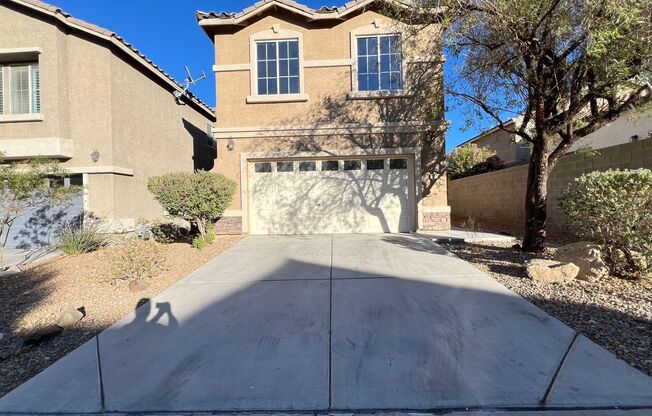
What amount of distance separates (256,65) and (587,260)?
9.71 metres

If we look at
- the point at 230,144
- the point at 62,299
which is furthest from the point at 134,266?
the point at 230,144

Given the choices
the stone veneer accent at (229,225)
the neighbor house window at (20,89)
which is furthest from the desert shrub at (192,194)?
the neighbor house window at (20,89)

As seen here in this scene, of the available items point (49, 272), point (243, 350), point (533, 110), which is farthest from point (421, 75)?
point (49, 272)

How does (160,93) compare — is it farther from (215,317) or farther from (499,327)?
(499,327)

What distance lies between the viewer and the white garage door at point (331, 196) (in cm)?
1150

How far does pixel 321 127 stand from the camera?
1123 cm

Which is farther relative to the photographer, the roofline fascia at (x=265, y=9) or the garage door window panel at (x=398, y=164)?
the garage door window panel at (x=398, y=164)

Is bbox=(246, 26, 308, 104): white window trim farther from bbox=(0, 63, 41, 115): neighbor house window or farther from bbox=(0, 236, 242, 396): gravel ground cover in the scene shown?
bbox=(0, 63, 41, 115): neighbor house window

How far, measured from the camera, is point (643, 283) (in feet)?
17.9

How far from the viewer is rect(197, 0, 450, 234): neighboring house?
1115 cm

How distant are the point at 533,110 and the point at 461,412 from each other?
6.79m

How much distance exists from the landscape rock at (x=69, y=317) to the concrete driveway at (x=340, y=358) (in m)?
0.66

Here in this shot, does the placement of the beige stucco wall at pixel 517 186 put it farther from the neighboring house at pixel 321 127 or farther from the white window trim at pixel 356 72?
the white window trim at pixel 356 72

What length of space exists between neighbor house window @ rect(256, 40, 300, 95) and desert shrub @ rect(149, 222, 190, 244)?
15.5 ft
